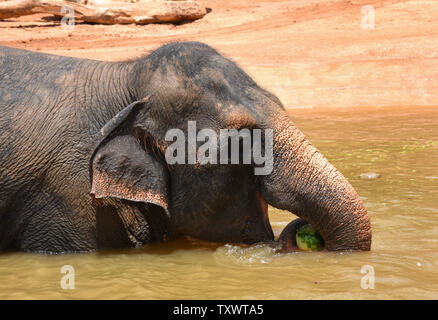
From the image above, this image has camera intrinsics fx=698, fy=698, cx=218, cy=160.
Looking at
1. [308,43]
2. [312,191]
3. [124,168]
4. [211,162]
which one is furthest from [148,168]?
[308,43]

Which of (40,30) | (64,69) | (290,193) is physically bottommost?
(290,193)

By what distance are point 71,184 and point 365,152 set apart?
4.82m

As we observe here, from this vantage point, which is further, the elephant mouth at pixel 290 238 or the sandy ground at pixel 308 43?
the sandy ground at pixel 308 43

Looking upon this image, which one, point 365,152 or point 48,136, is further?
point 365,152

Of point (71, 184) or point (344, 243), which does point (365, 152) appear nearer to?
point (344, 243)

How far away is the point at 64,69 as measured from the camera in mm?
4500

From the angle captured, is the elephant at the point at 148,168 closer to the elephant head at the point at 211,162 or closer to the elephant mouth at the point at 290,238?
the elephant head at the point at 211,162

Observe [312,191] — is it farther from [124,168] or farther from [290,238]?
[124,168]

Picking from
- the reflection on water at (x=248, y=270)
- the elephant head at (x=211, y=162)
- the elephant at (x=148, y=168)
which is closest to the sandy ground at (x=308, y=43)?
the elephant at (x=148, y=168)

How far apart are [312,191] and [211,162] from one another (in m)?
0.61

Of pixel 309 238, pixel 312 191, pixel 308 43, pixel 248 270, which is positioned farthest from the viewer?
pixel 308 43

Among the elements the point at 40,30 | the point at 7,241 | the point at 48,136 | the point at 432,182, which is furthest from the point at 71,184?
the point at 40,30

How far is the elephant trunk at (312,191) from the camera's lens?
399 cm

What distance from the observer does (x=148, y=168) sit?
4.09m
